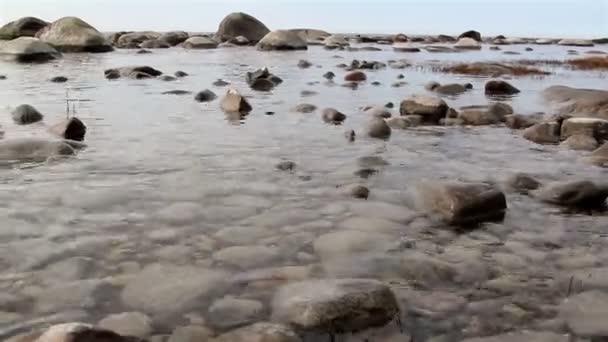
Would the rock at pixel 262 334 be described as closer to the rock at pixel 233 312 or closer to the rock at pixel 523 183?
the rock at pixel 233 312

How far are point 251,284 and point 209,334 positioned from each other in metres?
0.59

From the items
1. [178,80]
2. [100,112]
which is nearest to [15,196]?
[100,112]

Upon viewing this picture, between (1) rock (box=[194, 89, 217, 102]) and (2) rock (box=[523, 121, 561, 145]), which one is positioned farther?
(1) rock (box=[194, 89, 217, 102])

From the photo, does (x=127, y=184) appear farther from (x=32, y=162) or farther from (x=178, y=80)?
(x=178, y=80)

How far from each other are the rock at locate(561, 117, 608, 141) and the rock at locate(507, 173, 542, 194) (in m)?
3.30

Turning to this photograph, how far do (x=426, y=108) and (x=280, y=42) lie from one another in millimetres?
31570

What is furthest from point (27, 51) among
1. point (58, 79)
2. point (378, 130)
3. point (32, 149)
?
point (378, 130)

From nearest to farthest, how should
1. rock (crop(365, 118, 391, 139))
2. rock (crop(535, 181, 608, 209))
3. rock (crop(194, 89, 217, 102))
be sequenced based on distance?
rock (crop(535, 181, 608, 209)) → rock (crop(365, 118, 391, 139)) → rock (crop(194, 89, 217, 102))

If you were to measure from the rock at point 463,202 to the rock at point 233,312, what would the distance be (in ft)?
6.84

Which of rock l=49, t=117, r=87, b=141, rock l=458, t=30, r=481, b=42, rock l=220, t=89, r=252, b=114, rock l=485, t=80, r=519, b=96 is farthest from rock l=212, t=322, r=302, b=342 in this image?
rock l=458, t=30, r=481, b=42

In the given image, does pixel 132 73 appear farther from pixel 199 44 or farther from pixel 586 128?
pixel 199 44

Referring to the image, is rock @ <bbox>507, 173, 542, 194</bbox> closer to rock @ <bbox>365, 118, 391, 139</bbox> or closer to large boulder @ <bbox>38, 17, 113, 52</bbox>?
rock @ <bbox>365, 118, 391, 139</bbox>

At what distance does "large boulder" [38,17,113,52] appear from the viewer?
3394 centimetres

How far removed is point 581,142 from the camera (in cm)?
772
